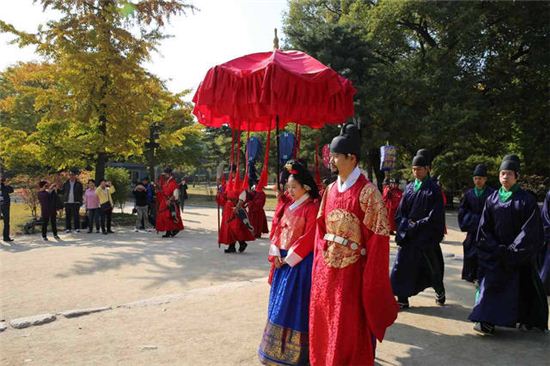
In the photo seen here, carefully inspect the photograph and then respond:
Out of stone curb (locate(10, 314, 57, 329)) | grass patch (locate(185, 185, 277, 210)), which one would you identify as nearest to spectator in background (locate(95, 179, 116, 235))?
stone curb (locate(10, 314, 57, 329))

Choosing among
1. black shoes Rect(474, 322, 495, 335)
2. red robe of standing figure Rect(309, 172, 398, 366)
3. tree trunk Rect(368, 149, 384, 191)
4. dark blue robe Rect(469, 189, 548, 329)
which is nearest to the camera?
red robe of standing figure Rect(309, 172, 398, 366)

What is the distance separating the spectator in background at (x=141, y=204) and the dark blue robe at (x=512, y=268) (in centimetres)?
1135

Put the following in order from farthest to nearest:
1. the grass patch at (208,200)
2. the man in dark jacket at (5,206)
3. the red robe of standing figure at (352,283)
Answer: the grass patch at (208,200), the man in dark jacket at (5,206), the red robe of standing figure at (352,283)

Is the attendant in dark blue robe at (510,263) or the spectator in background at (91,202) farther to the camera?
the spectator in background at (91,202)

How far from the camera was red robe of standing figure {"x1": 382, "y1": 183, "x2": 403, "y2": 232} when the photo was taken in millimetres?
11836

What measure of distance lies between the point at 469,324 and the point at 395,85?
17.7 metres

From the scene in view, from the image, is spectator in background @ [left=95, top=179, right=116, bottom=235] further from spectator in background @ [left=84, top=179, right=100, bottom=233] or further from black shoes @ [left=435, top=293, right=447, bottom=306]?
black shoes @ [left=435, top=293, right=447, bottom=306]

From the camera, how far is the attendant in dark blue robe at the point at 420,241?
584cm

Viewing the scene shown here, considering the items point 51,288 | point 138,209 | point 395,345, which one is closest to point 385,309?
point 395,345

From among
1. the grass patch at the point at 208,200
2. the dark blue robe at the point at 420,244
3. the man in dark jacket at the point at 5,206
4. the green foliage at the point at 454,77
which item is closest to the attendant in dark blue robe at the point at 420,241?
the dark blue robe at the point at 420,244

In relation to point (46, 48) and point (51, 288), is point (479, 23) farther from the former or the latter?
point (51, 288)

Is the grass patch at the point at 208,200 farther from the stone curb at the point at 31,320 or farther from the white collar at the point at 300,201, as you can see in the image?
the white collar at the point at 300,201

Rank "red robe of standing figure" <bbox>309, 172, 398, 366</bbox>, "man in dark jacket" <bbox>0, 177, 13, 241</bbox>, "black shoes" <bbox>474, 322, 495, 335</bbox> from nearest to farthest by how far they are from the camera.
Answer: "red robe of standing figure" <bbox>309, 172, 398, 366</bbox>
"black shoes" <bbox>474, 322, 495, 335</bbox>
"man in dark jacket" <bbox>0, 177, 13, 241</bbox>

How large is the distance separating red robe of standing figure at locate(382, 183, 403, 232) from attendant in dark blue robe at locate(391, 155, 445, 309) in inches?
225
